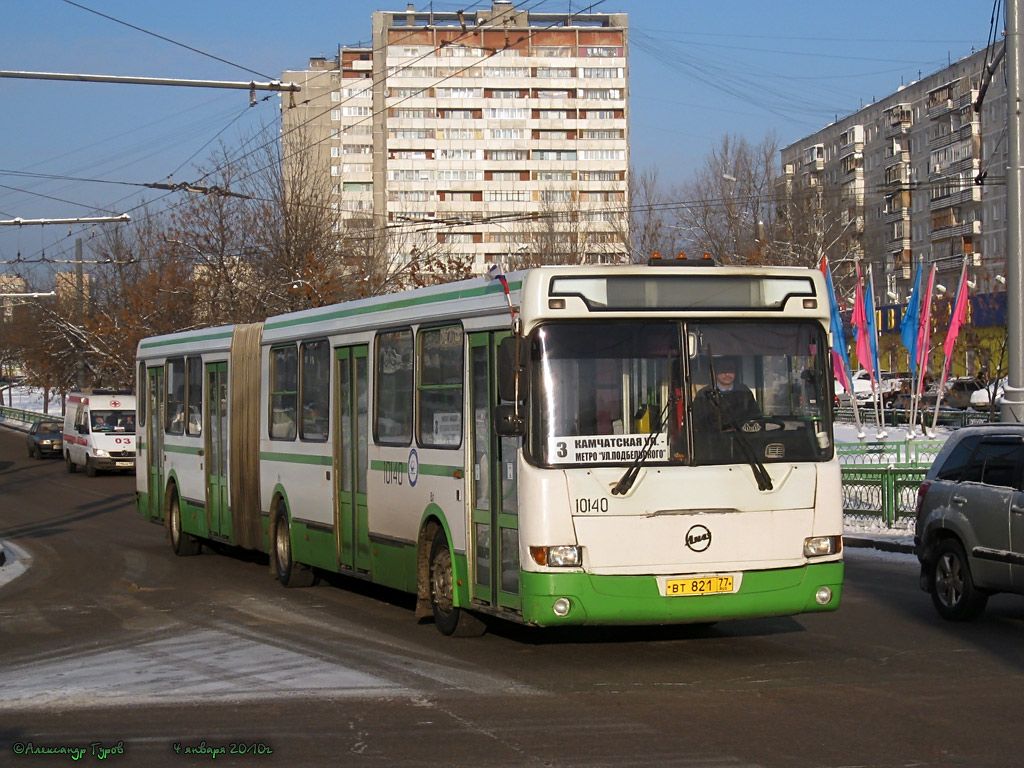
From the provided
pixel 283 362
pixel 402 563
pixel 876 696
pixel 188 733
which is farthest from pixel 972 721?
pixel 283 362

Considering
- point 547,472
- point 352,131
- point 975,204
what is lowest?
point 547,472

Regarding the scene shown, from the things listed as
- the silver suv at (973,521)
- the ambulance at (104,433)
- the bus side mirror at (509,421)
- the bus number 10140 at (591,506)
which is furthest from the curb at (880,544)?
the ambulance at (104,433)

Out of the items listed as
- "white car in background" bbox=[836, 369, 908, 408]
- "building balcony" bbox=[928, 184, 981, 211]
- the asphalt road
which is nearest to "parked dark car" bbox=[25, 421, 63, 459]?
"white car in background" bbox=[836, 369, 908, 408]

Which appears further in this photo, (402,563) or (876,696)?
(402,563)

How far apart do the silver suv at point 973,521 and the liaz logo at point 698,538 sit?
311cm

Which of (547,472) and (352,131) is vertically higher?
(352,131)

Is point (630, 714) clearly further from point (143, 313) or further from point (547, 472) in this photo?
point (143, 313)

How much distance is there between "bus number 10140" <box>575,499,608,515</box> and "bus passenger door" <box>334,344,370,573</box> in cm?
391

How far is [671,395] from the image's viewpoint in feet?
31.4

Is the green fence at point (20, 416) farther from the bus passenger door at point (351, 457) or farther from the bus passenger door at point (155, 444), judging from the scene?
the bus passenger door at point (351, 457)

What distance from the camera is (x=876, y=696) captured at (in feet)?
27.8

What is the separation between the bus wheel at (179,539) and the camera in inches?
770

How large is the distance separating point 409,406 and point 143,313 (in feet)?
129

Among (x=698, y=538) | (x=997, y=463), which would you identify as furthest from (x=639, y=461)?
(x=997, y=463)
